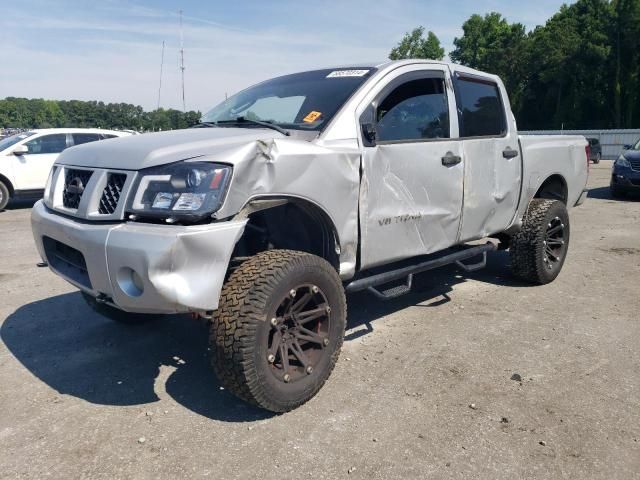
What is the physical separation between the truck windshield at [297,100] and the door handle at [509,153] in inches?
60.8

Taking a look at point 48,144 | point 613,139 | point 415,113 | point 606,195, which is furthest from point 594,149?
point 415,113

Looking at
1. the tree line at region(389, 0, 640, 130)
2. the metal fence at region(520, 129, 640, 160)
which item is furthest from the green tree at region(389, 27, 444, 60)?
the metal fence at region(520, 129, 640, 160)

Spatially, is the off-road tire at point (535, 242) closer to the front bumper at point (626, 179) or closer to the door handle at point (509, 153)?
the door handle at point (509, 153)

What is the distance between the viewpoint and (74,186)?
306 cm

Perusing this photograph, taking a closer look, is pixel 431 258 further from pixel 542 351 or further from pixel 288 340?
pixel 288 340

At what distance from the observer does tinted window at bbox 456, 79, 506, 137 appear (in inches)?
166

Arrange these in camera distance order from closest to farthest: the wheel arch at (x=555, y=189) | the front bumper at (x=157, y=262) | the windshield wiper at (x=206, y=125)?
1. the front bumper at (x=157, y=262)
2. the windshield wiper at (x=206, y=125)
3. the wheel arch at (x=555, y=189)

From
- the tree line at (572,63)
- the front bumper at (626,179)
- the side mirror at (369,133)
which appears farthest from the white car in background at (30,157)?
the tree line at (572,63)

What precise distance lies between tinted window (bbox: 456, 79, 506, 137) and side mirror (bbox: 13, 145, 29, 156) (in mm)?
10273

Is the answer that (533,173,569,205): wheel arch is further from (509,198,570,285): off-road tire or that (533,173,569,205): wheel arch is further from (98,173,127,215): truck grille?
(98,173,127,215): truck grille

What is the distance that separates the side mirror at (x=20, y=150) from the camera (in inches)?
444

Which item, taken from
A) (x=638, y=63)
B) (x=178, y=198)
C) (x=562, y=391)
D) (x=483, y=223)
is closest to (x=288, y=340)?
(x=178, y=198)

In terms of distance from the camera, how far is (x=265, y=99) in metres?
4.01

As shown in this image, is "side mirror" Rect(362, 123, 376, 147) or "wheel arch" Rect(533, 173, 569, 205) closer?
"side mirror" Rect(362, 123, 376, 147)
